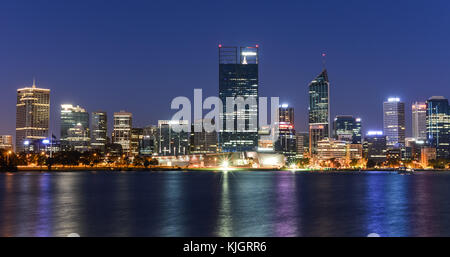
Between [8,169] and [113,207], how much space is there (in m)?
158

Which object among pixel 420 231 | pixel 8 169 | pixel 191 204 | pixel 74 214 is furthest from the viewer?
pixel 8 169

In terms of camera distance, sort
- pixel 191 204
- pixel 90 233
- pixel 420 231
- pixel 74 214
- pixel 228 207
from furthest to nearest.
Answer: pixel 191 204 → pixel 228 207 → pixel 74 214 → pixel 420 231 → pixel 90 233

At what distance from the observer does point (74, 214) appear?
1858 inches

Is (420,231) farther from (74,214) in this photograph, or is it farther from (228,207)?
(74,214)
